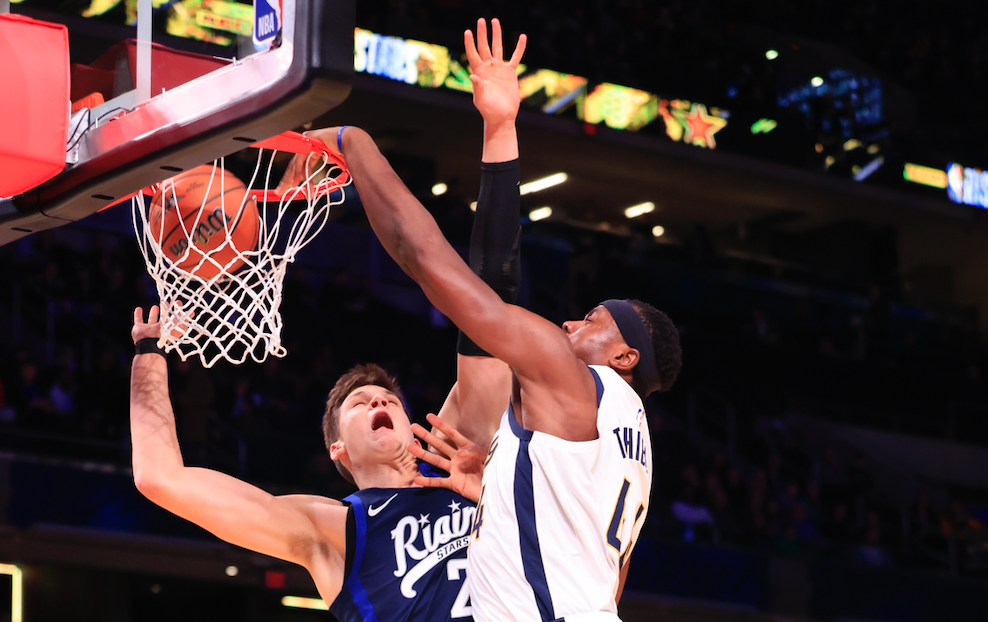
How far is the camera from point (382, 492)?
3.71 metres

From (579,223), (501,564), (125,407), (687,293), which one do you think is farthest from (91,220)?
(501,564)

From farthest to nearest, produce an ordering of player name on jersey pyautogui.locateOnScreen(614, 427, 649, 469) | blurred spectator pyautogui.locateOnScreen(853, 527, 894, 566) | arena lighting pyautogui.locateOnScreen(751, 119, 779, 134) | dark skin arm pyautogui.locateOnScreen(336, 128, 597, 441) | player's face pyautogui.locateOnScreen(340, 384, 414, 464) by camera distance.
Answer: arena lighting pyautogui.locateOnScreen(751, 119, 779, 134) → blurred spectator pyautogui.locateOnScreen(853, 527, 894, 566) → player's face pyautogui.locateOnScreen(340, 384, 414, 464) → player name on jersey pyautogui.locateOnScreen(614, 427, 649, 469) → dark skin arm pyautogui.locateOnScreen(336, 128, 597, 441)

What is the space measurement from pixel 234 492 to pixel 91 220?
370 inches

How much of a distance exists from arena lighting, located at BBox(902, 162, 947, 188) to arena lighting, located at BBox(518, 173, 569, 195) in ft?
16.4

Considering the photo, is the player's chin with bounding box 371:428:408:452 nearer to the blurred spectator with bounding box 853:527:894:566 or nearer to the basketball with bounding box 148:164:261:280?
the basketball with bounding box 148:164:261:280

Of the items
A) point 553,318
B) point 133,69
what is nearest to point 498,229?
point 133,69

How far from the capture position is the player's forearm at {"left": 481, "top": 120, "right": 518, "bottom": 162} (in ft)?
10.4

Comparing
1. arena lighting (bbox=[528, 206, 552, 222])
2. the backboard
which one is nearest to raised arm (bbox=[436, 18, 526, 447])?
the backboard

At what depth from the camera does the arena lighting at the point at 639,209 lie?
17.5 m

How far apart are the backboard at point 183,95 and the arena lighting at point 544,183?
1286 cm

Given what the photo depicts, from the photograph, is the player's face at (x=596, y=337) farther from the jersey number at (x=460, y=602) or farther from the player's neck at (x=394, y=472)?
the player's neck at (x=394, y=472)

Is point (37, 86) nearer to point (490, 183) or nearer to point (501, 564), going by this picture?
point (490, 183)

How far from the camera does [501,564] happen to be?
286 centimetres

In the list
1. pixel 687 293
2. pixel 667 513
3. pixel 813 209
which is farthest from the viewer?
pixel 813 209
